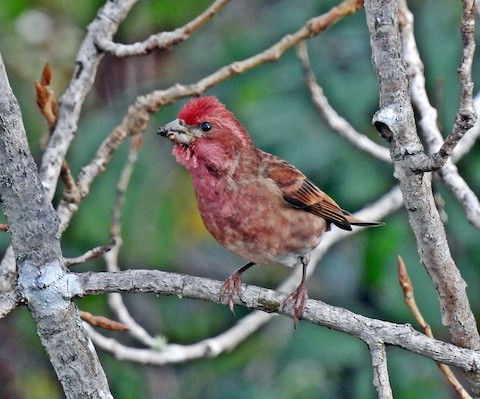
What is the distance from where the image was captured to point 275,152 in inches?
224

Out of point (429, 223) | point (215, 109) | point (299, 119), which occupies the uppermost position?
point (299, 119)

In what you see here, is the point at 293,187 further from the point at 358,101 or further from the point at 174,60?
the point at 174,60

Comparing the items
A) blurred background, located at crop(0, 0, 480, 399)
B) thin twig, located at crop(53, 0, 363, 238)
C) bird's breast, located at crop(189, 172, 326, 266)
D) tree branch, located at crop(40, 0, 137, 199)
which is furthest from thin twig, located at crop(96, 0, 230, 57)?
blurred background, located at crop(0, 0, 480, 399)

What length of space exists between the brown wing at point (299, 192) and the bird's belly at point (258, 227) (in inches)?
3.5

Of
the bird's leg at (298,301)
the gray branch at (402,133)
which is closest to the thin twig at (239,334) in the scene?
the bird's leg at (298,301)

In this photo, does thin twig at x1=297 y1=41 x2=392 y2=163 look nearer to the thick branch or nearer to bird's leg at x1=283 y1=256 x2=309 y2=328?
bird's leg at x1=283 y1=256 x2=309 y2=328

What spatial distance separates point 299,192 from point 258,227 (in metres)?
0.42

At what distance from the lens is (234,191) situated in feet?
14.5

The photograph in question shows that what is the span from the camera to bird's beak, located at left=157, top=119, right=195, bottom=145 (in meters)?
4.32

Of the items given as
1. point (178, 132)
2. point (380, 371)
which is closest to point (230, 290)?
point (380, 371)

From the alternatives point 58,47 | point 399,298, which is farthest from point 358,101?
point 58,47

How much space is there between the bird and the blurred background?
0.92m

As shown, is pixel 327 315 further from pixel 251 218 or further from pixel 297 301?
pixel 251 218

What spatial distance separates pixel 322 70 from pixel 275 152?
0.62 m
